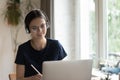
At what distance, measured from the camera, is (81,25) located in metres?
3.40

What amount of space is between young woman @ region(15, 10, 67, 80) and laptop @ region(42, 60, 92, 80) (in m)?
0.36

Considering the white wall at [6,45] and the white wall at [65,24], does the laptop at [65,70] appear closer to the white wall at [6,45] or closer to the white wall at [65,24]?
the white wall at [65,24]

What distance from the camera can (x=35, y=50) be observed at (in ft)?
6.54

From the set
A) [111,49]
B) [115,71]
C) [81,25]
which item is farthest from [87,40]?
[115,71]

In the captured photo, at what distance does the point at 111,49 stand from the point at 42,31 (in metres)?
1.25

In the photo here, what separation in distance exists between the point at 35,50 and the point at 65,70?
52cm

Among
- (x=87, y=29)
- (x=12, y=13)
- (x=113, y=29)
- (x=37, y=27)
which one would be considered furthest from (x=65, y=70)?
(x=12, y=13)

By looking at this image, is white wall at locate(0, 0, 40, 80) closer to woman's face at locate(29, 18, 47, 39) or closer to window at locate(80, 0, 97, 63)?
window at locate(80, 0, 97, 63)

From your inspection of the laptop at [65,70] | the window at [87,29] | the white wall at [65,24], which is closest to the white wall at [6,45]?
the white wall at [65,24]

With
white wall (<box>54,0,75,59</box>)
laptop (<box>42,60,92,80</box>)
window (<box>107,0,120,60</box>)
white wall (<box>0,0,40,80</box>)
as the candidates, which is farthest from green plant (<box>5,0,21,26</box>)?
laptop (<box>42,60,92,80</box>)

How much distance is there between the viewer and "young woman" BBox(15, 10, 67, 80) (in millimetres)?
1907

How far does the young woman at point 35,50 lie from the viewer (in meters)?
1.91

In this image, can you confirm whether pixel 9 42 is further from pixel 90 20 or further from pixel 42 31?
pixel 42 31

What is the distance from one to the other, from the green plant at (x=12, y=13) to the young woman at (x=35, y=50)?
1733mm
